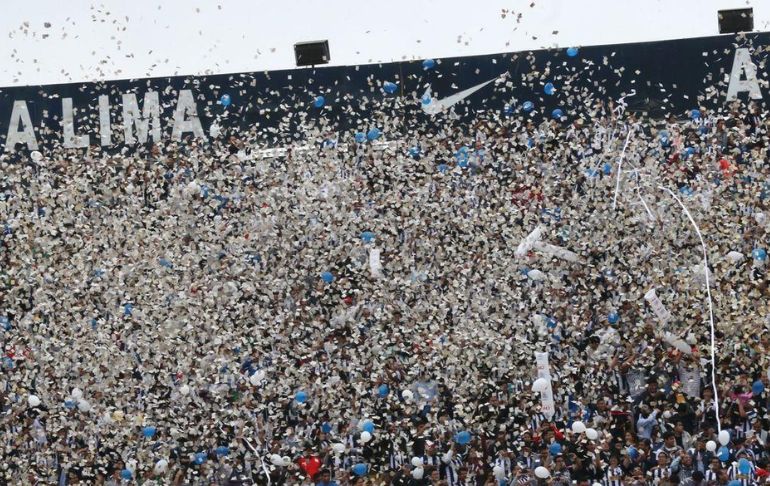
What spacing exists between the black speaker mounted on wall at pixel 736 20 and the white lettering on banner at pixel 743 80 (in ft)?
0.86

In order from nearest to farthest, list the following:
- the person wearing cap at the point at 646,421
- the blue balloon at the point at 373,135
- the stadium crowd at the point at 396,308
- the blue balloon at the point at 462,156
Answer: the person wearing cap at the point at 646,421
the stadium crowd at the point at 396,308
the blue balloon at the point at 462,156
the blue balloon at the point at 373,135

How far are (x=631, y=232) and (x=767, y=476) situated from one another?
298cm

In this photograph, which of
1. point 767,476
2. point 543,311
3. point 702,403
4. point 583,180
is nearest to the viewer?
point 767,476

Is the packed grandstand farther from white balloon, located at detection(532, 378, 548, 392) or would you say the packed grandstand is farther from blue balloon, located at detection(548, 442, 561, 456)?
white balloon, located at detection(532, 378, 548, 392)

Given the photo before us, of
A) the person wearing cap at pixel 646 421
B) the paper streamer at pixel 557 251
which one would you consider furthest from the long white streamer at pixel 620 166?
the person wearing cap at pixel 646 421

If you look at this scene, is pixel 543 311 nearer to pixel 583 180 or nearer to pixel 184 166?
pixel 583 180

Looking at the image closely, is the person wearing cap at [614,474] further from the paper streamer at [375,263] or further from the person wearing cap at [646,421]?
the paper streamer at [375,263]

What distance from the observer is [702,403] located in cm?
1198

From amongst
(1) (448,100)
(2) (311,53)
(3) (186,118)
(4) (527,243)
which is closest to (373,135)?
(1) (448,100)

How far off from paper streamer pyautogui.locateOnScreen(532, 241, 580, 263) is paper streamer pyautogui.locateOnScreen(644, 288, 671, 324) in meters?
0.97

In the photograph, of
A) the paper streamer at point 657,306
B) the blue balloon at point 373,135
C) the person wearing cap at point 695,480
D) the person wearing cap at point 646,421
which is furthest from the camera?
the blue balloon at point 373,135

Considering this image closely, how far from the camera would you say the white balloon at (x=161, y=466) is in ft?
39.5

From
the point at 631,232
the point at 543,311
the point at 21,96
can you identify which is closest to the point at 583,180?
the point at 631,232

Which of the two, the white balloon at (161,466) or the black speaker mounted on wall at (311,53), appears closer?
the white balloon at (161,466)
